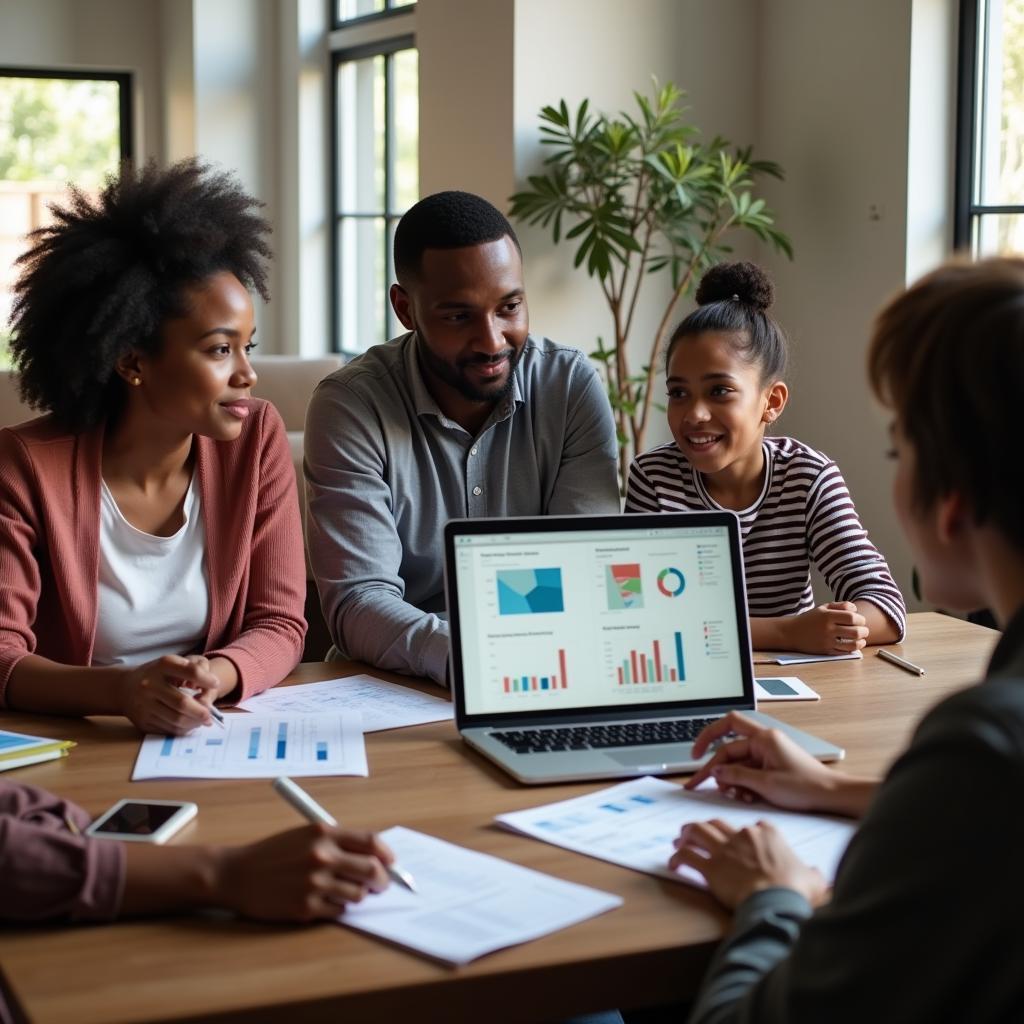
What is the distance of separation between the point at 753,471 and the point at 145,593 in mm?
967

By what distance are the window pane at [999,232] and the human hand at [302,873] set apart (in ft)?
10.2

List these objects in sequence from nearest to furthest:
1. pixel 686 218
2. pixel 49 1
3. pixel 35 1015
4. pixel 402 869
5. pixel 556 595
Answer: pixel 35 1015 < pixel 402 869 < pixel 556 595 < pixel 686 218 < pixel 49 1

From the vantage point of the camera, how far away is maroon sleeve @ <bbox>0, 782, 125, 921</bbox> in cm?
108

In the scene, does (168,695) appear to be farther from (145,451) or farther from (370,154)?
(370,154)

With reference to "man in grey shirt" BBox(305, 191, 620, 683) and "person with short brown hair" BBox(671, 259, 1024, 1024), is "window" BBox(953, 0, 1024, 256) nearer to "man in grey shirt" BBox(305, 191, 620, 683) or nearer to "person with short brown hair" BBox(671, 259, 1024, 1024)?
"man in grey shirt" BBox(305, 191, 620, 683)

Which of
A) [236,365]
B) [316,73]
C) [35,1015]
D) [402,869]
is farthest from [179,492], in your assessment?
[316,73]

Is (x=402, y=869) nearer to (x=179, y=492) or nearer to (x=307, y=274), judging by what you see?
(x=179, y=492)

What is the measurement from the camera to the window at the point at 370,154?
5.95 metres

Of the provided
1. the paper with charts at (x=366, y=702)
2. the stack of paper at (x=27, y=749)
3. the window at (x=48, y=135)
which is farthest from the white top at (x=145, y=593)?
the window at (x=48, y=135)

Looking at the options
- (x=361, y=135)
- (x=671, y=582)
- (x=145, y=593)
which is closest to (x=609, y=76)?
(x=361, y=135)

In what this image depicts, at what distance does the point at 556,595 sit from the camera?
1.58 metres

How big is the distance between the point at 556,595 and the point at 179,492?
0.63 meters

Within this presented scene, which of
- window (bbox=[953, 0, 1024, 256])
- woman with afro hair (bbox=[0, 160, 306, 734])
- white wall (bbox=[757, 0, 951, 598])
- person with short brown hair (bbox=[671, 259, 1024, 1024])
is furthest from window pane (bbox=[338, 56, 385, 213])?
person with short brown hair (bbox=[671, 259, 1024, 1024])

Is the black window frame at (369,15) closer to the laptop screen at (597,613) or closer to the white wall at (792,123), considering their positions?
the white wall at (792,123)
